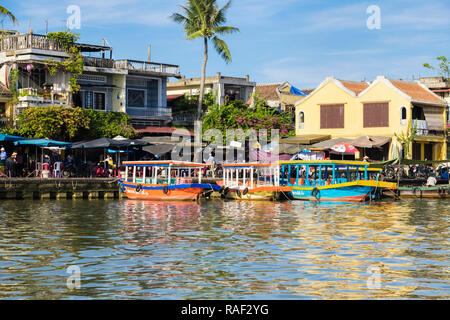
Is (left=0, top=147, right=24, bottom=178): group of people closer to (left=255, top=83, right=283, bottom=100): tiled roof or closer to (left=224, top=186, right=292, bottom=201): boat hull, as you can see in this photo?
(left=224, top=186, right=292, bottom=201): boat hull

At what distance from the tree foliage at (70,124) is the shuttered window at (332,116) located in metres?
15.0

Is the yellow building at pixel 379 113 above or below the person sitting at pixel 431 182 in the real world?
above

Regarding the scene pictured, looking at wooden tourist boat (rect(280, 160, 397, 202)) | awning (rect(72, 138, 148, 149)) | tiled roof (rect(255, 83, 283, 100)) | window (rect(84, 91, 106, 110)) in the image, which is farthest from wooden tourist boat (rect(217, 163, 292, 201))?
tiled roof (rect(255, 83, 283, 100))

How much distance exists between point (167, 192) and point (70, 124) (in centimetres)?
1134

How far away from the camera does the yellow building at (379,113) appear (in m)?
49.9

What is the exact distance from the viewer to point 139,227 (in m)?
23.8

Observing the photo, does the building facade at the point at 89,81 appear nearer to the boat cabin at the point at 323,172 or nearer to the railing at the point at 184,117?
the railing at the point at 184,117

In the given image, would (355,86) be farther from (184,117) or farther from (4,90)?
(4,90)

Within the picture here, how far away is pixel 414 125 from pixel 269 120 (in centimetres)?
1087

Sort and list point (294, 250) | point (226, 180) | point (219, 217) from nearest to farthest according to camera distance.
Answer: point (294, 250)
point (219, 217)
point (226, 180)

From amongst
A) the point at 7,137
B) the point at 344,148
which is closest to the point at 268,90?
the point at 344,148

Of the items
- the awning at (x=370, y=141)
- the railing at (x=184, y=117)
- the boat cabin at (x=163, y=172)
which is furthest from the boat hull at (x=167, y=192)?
the railing at (x=184, y=117)

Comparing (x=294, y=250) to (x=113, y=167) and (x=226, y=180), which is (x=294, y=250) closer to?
(x=226, y=180)
